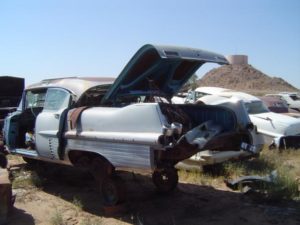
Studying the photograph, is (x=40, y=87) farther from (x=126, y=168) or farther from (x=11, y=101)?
(x=11, y=101)

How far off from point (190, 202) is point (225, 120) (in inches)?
58.0

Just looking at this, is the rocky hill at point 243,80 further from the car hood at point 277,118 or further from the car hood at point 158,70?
the car hood at point 158,70

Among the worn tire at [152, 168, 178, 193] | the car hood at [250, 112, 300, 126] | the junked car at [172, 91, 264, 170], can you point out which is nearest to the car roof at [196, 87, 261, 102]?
the car hood at [250, 112, 300, 126]

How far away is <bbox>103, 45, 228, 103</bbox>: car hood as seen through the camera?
5836 millimetres

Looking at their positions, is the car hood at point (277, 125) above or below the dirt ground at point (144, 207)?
above

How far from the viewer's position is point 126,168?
18.4ft

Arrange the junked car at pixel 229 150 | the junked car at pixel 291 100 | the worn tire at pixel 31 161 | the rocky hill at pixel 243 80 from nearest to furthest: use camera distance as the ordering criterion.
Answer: the junked car at pixel 229 150 < the worn tire at pixel 31 161 < the junked car at pixel 291 100 < the rocky hill at pixel 243 80

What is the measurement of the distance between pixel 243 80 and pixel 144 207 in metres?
67.0

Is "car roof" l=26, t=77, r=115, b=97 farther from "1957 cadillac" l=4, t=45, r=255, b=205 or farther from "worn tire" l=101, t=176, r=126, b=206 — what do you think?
"worn tire" l=101, t=176, r=126, b=206

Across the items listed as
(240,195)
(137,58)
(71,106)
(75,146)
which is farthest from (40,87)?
(240,195)

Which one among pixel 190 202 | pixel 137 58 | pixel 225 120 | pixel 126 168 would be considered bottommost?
pixel 190 202

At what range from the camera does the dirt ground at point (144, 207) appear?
19.6ft

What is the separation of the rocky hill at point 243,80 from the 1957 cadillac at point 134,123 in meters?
60.0

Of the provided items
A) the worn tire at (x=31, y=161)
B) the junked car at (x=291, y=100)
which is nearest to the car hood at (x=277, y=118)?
the worn tire at (x=31, y=161)
